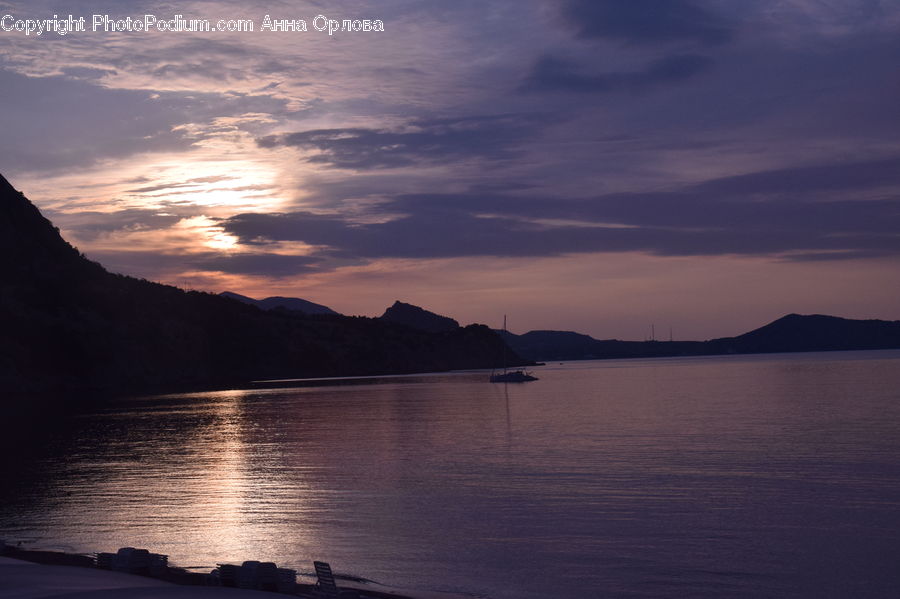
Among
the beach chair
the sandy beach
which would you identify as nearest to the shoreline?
the sandy beach

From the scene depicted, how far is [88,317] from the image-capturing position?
163 m

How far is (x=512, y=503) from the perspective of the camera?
35.8 meters

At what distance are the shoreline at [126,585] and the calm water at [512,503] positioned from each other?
7.30 ft

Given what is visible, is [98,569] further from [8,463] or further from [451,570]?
[8,463]

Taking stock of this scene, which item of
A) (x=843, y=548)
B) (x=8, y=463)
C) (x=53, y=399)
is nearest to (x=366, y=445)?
(x=8, y=463)

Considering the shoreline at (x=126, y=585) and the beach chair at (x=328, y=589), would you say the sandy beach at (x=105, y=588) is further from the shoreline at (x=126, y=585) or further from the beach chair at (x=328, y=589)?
the beach chair at (x=328, y=589)

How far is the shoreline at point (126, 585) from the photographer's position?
18.3m

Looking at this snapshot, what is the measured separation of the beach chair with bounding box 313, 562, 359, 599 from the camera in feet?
63.2

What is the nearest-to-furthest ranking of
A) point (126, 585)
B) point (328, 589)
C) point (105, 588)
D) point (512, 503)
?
point (105, 588) → point (328, 589) → point (126, 585) → point (512, 503)

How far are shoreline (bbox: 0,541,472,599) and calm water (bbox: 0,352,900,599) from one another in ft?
7.30

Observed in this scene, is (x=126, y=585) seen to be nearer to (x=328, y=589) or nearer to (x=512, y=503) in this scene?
(x=328, y=589)

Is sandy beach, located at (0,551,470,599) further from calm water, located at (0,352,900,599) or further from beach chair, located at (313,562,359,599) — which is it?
calm water, located at (0,352,900,599)

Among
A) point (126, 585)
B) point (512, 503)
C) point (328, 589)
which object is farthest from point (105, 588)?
point (512, 503)

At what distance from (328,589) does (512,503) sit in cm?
1717
